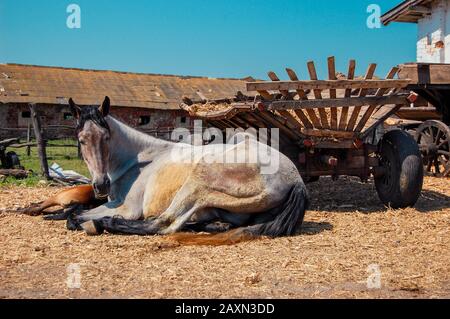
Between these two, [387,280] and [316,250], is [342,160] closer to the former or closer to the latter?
[316,250]

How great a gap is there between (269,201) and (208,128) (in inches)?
129

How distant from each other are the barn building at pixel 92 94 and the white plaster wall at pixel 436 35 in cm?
1449

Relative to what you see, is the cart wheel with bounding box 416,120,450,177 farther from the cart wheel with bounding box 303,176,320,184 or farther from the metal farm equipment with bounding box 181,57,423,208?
the metal farm equipment with bounding box 181,57,423,208

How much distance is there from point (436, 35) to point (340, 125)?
38.2ft

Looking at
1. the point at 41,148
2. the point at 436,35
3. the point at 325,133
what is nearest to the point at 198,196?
A: the point at 325,133

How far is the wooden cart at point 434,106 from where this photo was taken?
952 centimetres

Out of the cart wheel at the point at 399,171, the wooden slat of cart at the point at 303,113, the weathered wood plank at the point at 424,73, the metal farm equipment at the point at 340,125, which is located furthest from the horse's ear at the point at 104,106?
the weathered wood plank at the point at 424,73

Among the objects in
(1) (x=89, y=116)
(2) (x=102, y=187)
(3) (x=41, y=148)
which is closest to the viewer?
(2) (x=102, y=187)

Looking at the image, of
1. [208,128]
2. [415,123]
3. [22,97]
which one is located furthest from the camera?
[22,97]

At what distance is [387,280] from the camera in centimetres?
351

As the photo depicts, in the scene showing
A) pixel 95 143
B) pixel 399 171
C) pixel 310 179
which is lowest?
pixel 310 179

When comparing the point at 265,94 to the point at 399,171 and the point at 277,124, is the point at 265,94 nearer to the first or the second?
the point at 277,124

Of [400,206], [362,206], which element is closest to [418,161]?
[400,206]

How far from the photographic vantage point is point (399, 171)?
653 centimetres
